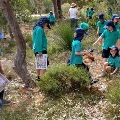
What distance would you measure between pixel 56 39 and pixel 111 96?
595 centimetres

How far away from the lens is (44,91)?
6.11 m

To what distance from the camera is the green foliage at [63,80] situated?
597cm

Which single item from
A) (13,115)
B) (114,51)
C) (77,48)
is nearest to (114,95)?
(77,48)

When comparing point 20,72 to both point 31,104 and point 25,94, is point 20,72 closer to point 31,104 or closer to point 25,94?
point 25,94

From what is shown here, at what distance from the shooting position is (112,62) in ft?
23.4

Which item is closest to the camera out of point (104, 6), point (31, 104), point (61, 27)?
point (31, 104)

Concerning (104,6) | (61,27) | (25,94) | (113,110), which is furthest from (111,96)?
(104,6)

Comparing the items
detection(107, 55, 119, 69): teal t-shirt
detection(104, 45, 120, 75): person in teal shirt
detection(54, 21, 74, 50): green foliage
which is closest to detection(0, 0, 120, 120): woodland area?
detection(104, 45, 120, 75): person in teal shirt

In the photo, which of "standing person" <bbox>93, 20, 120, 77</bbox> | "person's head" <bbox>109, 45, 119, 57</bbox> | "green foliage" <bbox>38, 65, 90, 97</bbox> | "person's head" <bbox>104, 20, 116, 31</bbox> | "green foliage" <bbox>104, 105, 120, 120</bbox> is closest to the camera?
"green foliage" <bbox>104, 105, 120, 120</bbox>

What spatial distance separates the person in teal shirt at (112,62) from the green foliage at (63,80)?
1.09 meters

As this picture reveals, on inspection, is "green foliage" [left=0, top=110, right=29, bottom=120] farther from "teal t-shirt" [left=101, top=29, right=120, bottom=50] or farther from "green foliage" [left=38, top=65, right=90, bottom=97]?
"teal t-shirt" [left=101, top=29, right=120, bottom=50]

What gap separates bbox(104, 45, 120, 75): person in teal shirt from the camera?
23.0 ft

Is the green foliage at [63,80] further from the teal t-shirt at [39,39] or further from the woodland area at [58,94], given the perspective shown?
the teal t-shirt at [39,39]

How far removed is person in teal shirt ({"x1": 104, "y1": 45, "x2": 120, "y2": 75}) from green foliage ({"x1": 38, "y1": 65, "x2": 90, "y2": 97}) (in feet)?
3.58
